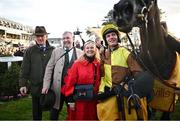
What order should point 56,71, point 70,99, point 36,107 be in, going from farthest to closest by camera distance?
point 36,107
point 56,71
point 70,99

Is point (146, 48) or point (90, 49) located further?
point (90, 49)

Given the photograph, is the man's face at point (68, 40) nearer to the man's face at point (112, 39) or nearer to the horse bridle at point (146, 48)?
the man's face at point (112, 39)

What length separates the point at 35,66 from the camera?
21.4ft

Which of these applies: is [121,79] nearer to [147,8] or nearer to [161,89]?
[161,89]

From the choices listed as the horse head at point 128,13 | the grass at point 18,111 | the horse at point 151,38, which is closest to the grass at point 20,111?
→ the grass at point 18,111

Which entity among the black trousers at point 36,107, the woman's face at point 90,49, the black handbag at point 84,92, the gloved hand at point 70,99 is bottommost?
the black trousers at point 36,107

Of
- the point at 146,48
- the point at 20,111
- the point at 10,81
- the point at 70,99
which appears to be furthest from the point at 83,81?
the point at 10,81

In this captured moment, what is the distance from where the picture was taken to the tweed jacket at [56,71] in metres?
5.79

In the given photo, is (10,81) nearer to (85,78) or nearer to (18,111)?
(18,111)

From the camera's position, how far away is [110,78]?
15.5 feet

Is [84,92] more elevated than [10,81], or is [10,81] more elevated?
[84,92]

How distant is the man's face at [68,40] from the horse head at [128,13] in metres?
2.47

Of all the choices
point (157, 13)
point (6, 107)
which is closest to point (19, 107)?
point (6, 107)

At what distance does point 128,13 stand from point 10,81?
314 inches
